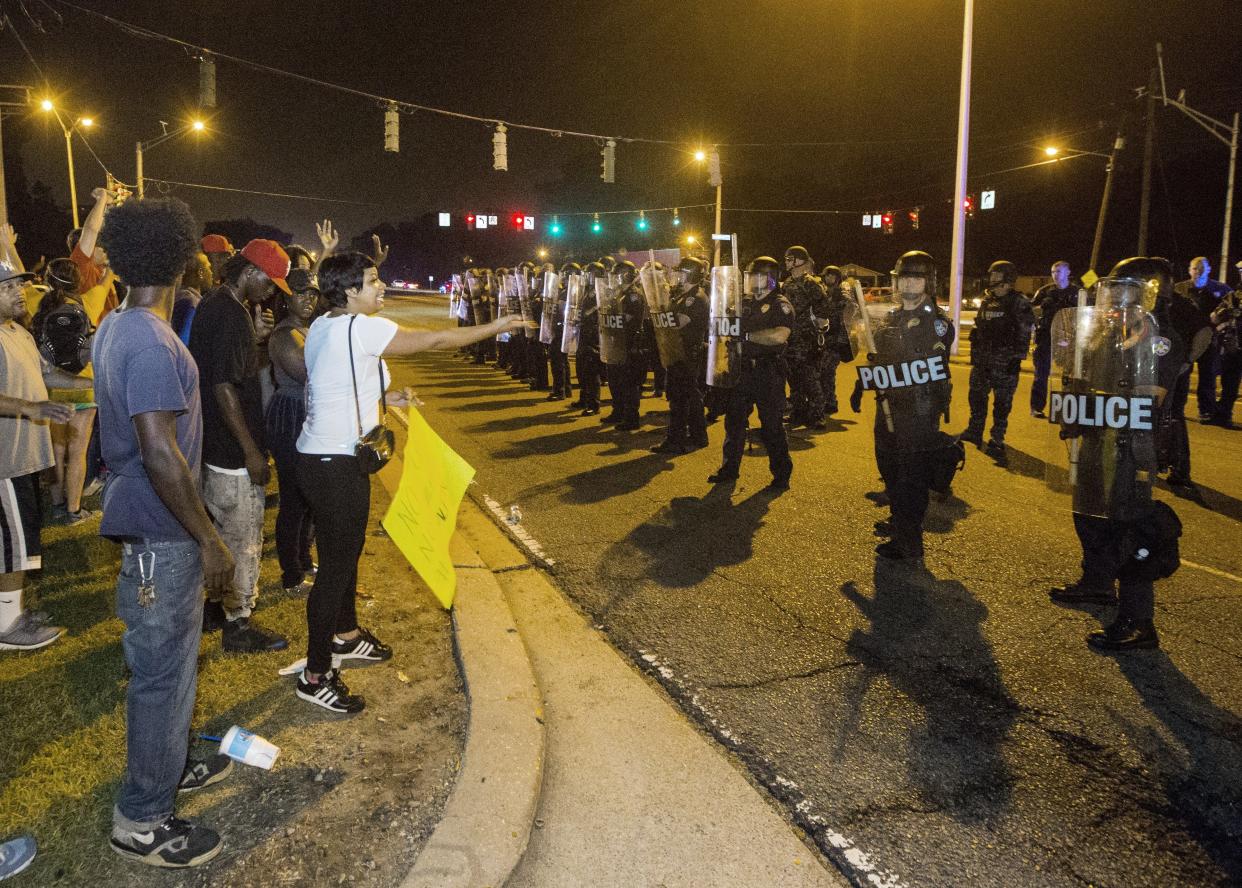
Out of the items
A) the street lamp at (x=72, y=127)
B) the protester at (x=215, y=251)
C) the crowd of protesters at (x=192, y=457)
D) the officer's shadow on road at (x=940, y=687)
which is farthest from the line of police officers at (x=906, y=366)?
the street lamp at (x=72, y=127)

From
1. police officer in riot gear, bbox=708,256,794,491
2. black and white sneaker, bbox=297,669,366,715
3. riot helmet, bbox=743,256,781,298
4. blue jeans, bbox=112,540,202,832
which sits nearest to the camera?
blue jeans, bbox=112,540,202,832

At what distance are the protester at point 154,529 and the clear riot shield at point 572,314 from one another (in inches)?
377

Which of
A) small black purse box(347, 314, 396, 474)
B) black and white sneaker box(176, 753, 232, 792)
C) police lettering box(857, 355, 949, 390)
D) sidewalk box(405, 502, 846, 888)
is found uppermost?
police lettering box(857, 355, 949, 390)

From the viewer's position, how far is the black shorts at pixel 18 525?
4.12 m

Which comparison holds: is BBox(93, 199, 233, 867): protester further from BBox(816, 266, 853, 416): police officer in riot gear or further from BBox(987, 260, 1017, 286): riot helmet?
BBox(816, 266, 853, 416): police officer in riot gear

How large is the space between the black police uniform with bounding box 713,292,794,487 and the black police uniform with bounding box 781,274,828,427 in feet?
10.0

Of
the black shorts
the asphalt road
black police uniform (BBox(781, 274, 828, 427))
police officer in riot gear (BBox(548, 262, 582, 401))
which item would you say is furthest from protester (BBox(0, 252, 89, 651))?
police officer in riot gear (BBox(548, 262, 582, 401))

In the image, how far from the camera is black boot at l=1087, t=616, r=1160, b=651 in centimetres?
427

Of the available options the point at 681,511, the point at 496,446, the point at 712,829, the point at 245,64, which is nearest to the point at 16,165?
the point at 245,64

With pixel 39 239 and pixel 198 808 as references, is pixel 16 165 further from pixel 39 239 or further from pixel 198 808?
pixel 198 808

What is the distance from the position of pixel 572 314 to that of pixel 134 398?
10131 millimetres

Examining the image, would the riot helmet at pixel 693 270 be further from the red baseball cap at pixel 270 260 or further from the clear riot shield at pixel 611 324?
the red baseball cap at pixel 270 260

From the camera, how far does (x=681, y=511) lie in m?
6.87

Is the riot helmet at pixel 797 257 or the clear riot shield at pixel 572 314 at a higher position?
the riot helmet at pixel 797 257
